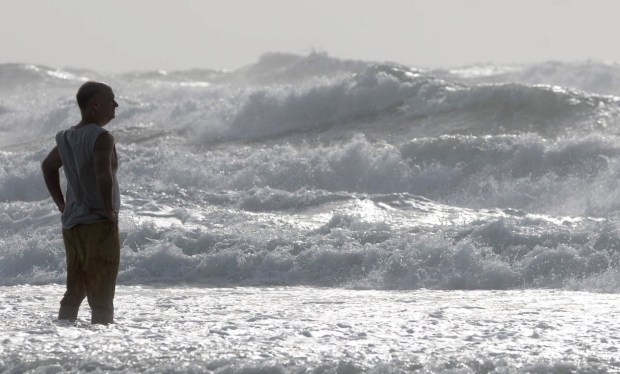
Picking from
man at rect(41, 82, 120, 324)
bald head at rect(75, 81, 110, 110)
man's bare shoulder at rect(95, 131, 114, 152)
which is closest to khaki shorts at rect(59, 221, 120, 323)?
man at rect(41, 82, 120, 324)

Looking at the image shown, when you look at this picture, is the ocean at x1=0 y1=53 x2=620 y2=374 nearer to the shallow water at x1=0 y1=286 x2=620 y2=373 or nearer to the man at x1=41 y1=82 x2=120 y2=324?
the shallow water at x1=0 y1=286 x2=620 y2=373

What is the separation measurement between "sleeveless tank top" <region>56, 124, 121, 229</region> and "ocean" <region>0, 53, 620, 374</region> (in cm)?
59

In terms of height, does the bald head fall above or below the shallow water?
above

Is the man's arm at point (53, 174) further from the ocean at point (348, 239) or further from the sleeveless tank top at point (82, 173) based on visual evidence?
the ocean at point (348, 239)

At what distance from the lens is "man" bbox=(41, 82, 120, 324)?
4.92 metres

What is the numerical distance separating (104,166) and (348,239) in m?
4.54

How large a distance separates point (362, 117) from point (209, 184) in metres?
6.50

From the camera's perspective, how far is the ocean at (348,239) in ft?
15.9

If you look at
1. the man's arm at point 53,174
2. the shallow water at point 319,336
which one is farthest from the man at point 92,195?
the shallow water at point 319,336

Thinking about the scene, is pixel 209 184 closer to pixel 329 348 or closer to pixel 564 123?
pixel 564 123

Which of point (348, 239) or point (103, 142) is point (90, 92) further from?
point (348, 239)

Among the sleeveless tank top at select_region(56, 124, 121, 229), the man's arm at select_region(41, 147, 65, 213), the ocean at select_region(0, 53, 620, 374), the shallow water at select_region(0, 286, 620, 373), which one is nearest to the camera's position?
the shallow water at select_region(0, 286, 620, 373)

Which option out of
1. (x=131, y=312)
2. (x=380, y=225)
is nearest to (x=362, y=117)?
(x=380, y=225)

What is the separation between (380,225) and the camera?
31.3 ft
